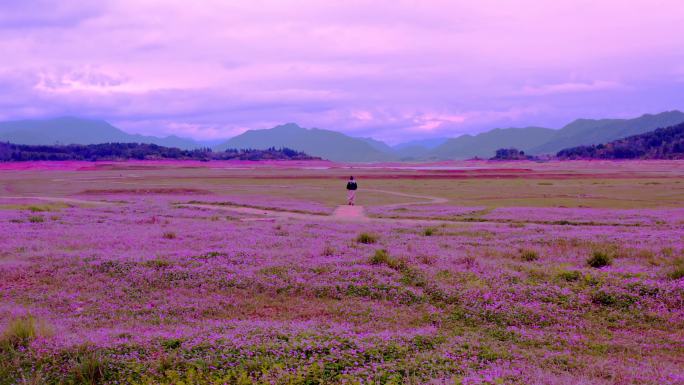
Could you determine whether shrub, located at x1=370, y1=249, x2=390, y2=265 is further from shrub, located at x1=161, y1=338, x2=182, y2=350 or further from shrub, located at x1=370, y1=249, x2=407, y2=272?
shrub, located at x1=161, y1=338, x2=182, y2=350

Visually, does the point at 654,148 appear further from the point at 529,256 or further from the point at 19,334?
the point at 19,334

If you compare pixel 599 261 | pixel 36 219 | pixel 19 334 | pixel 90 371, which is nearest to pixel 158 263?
pixel 19 334

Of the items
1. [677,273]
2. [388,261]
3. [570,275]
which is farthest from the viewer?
[388,261]

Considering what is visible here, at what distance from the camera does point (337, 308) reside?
13.0 meters

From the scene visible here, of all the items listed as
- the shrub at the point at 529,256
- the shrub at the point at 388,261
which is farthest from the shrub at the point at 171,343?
the shrub at the point at 529,256

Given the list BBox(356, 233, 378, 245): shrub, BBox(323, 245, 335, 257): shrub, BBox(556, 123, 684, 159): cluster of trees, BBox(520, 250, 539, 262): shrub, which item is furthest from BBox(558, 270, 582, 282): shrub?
BBox(556, 123, 684, 159): cluster of trees

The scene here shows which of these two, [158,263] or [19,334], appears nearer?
[19,334]

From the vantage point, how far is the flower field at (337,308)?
8.65 meters

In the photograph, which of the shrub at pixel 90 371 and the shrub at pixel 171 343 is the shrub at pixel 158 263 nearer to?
the shrub at pixel 171 343

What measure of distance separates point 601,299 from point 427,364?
685cm

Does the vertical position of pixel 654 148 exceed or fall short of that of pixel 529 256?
it exceeds it

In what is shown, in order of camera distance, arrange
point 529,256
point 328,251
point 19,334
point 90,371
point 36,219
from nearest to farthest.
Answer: point 90,371, point 19,334, point 529,256, point 328,251, point 36,219

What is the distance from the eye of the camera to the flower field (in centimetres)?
865

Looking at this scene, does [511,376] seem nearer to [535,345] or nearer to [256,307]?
[535,345]
